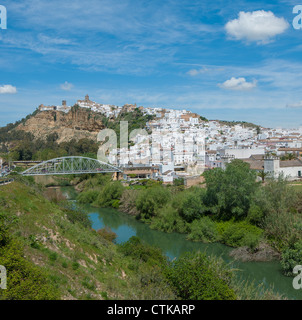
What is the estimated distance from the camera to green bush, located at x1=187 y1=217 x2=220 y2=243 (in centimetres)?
1596

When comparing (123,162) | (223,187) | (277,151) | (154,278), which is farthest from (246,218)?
(277,151)

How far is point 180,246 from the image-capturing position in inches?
625

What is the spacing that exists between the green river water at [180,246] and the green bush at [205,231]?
310 millimetres

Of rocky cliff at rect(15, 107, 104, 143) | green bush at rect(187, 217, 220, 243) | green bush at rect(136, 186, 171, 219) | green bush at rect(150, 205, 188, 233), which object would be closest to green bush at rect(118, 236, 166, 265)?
green bush at rect(187, 217, 220, 243)

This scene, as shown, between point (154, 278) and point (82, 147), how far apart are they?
4691 cm

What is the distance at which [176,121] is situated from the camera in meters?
70.3

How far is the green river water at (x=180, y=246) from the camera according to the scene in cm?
1132

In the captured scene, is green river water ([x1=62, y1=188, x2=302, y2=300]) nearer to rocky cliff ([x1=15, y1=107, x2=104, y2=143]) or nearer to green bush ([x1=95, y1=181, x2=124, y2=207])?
green bush ([x1=95, y1=181, x2=124, y2=207])

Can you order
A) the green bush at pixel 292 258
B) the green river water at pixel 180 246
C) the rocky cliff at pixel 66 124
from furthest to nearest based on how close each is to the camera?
1. the rocky cliff at pixel 66 124
2. the green river water at pixel 180 246
3. the green bush at pixel 292 258

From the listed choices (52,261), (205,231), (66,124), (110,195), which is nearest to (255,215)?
(205,231)

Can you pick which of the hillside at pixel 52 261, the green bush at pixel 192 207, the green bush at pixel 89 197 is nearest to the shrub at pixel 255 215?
the green bush at pixel 192 207

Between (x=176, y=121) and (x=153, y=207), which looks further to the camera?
(x=176, y=121)

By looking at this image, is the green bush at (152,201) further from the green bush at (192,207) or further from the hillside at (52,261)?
the hillside at (52,261)
